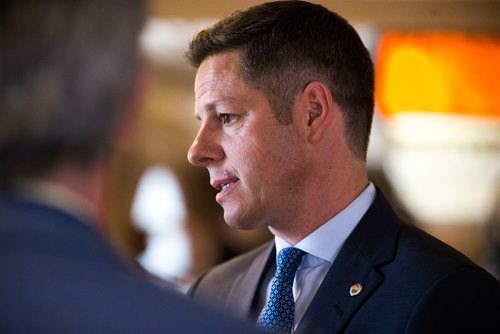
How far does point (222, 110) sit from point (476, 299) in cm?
67

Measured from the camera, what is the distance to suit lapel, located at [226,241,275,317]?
76.4 inches

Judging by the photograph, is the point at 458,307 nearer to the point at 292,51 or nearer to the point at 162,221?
the point at 292,51

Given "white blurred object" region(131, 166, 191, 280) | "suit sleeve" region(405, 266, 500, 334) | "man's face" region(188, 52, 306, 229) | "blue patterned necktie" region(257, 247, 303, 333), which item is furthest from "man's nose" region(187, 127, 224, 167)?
"white blurred object" region(131, 166, 191, 280)

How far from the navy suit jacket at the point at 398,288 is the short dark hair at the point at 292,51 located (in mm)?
250

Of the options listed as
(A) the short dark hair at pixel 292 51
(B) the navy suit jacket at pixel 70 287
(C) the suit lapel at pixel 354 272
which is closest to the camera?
(B) the navy suit jacket at pixel 70 287

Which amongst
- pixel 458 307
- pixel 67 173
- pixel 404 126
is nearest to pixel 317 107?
pixel 458 307

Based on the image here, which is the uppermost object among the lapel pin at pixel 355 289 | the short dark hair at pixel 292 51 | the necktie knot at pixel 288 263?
the short dark hair at pixel 292 51

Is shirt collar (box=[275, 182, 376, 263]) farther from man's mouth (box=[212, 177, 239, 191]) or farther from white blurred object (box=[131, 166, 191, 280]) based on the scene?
white blurred object (box=[131, 166, 191, 280])

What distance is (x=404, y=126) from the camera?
490cm

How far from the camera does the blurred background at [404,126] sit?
14.5 ft

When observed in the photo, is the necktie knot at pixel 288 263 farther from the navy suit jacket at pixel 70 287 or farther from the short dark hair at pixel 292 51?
the navy suit jacket at pixel 70 287

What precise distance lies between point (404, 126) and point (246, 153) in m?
3.15

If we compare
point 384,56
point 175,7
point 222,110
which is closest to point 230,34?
point 222,110

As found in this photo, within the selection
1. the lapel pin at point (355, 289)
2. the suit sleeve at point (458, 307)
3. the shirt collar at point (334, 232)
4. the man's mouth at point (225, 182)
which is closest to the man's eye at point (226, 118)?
the man's mouth at point (225, 182)
